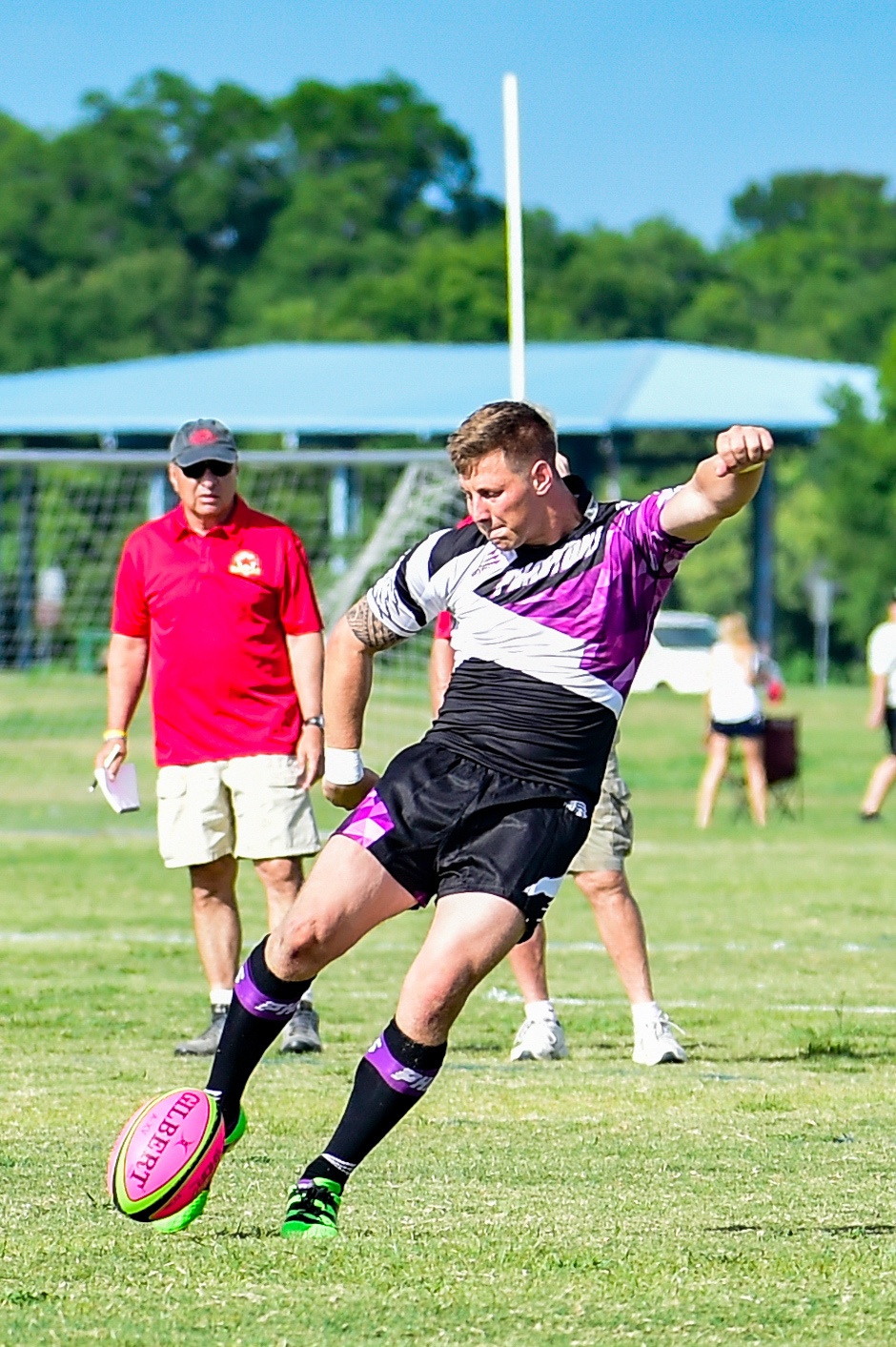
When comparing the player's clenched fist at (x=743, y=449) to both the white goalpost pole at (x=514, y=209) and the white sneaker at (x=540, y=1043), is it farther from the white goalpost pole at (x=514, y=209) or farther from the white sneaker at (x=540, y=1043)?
the white goalpost pole at (x=514, y=209)

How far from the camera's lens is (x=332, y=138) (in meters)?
113

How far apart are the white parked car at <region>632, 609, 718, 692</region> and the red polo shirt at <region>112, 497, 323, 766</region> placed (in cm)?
3928

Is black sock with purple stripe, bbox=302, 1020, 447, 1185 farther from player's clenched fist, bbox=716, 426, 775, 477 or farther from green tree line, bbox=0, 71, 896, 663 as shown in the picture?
green tree line, bbox=0, 71, 896, 663

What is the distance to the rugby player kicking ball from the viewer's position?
5.51m

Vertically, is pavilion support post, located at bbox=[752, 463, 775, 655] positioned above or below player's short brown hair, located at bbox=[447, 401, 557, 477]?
below

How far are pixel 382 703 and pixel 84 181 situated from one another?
94.5 m

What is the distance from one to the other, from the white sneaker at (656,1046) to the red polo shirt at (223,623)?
1696mm

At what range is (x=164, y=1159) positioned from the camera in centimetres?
543

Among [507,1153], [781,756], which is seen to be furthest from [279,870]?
[781,756]

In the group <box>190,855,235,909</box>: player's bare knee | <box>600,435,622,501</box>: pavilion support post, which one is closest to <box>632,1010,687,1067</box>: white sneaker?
<box>190,855,235,909</box>: player's bare knee

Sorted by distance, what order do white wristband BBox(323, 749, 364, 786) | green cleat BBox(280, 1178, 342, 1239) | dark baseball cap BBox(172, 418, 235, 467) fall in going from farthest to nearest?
dark baseball cap BBox(172, 418, 235, 467)
white wristband BBox(323, 749, 364, 786)
green cleat BBox(280, 1178, 342, 1239)

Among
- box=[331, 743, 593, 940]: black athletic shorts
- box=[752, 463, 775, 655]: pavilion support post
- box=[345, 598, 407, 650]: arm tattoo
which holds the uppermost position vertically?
box=[345, 598, 407, 650]: arm tattoo

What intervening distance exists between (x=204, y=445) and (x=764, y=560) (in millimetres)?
47957

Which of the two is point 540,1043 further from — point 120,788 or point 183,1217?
point 183,1217
